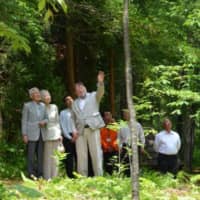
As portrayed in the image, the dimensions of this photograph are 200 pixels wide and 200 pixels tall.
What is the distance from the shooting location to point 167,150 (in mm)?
9602

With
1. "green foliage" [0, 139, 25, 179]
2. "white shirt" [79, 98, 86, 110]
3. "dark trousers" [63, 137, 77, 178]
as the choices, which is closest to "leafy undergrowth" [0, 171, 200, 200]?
"dark trousers" [63, 137, 77, 178]

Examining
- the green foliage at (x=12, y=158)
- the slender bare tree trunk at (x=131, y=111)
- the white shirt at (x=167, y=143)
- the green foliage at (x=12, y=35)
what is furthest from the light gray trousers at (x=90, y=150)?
the green foliage at (x=12, y=35)

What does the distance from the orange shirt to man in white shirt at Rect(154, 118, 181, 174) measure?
4.65 feet

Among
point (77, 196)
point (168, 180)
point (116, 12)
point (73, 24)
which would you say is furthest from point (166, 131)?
point (77, 196)

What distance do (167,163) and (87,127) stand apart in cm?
277

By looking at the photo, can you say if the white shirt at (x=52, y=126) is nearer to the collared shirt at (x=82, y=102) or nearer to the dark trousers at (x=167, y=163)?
the collared shirt at (x=82, y=102)

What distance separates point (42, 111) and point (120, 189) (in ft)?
7.58

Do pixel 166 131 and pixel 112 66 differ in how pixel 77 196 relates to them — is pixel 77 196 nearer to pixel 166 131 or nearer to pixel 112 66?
pixel 166 131

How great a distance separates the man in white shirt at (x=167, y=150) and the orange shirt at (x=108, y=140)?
4.65 ft

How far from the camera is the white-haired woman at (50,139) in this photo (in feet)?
24.5

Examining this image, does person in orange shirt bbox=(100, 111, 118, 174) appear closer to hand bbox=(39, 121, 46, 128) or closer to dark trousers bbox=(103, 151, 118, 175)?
dark trousers bbox=(103, 151, 118, 175)

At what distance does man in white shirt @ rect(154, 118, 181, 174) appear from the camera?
9.61m

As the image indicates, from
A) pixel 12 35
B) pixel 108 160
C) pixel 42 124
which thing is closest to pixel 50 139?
pixel 42 124

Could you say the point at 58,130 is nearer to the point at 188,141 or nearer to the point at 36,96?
the point at 36,96
